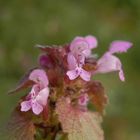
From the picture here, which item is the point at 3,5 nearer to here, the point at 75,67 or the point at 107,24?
the point at 107,24

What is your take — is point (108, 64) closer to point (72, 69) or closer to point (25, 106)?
point (72, 69)

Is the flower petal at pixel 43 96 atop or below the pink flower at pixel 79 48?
below

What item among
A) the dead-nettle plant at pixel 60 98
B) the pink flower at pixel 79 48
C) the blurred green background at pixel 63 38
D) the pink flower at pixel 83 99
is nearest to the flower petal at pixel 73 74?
the dead-nettle plant at pixel 60 98

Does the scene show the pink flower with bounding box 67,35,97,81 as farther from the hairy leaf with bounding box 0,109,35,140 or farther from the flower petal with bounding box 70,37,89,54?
the hairy leaf with bounding box 0,109,35,140

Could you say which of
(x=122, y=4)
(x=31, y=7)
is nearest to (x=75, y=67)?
(x=31, y=7)

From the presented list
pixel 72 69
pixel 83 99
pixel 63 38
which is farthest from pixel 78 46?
pixel 63 38

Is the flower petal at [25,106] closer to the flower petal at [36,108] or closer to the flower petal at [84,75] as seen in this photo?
the flower petal at [36,108]
